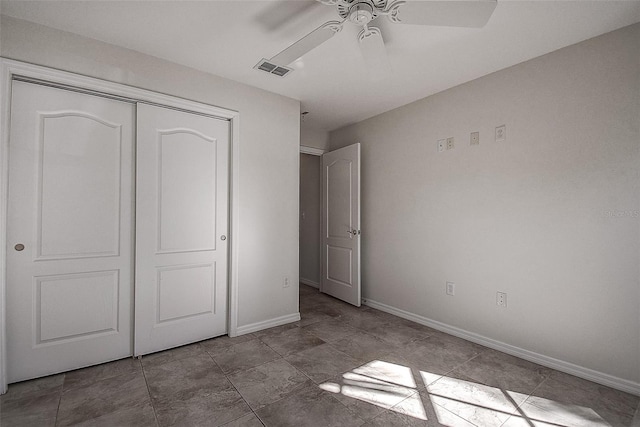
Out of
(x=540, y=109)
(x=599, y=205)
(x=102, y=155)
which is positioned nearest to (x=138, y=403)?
(x=102, y=155)

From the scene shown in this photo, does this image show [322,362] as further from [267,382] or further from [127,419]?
[127,419]

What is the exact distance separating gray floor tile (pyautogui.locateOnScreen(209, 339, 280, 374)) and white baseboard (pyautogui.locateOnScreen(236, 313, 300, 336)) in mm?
201

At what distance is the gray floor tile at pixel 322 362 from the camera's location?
7.25 feet

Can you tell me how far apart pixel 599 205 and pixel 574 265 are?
1.51 feet

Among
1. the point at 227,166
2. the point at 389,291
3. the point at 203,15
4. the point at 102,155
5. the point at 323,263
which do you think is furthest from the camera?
the point at 323,263

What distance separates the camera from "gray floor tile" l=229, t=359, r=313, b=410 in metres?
1.92

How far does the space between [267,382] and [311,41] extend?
7.25 ft

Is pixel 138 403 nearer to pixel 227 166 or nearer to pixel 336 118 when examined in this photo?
pixel 227 166

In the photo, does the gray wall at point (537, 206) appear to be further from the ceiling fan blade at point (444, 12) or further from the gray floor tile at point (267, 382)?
the gray floor tile at point (267, 382)

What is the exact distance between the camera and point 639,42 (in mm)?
1995

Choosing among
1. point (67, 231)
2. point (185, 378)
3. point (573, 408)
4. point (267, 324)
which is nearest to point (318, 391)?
point (185, 378)

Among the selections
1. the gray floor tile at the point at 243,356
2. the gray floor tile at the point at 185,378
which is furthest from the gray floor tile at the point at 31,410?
the gray floor tile at the point at 243,356

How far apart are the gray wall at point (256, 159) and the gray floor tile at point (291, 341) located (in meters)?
0.28

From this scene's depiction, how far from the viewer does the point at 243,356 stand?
2.48 m
